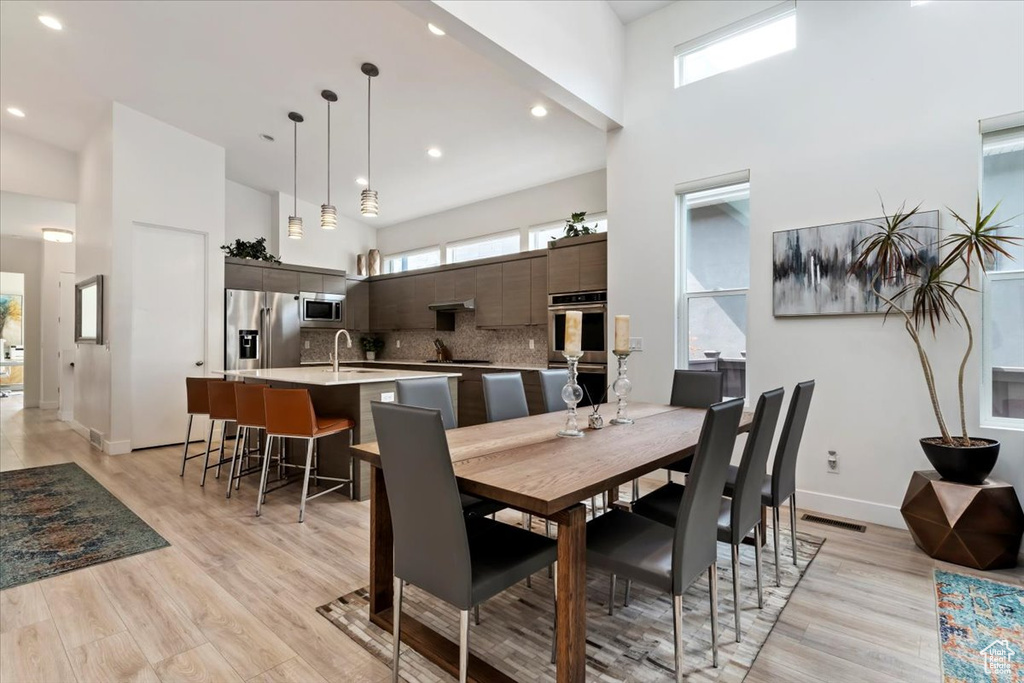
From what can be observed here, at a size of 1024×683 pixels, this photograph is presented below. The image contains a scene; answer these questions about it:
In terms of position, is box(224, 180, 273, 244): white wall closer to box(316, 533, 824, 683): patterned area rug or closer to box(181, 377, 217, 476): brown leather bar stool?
box(181, 377, 217, 476): brown leather bar stool

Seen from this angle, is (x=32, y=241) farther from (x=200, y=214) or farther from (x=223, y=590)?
(x=223, y=590)

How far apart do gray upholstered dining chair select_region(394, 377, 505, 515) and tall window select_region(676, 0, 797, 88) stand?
10.6ft

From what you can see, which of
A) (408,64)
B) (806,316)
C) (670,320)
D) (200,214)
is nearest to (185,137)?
(200,214)

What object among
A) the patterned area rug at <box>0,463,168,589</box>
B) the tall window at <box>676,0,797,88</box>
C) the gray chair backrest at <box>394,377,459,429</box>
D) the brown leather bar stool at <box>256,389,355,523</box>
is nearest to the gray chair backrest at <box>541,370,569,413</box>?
the gray chair backrest at <box>394,377,459,429</box>

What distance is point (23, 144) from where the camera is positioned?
5723 millimetres

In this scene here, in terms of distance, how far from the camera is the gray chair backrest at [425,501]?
Answer: 134 cm

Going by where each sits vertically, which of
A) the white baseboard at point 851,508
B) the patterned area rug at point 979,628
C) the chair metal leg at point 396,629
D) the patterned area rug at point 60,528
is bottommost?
the patterned area rug at point 979,628

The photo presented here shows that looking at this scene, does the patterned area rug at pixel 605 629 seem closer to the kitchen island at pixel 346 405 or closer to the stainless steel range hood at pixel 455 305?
the kitchen island at pixel 346 405

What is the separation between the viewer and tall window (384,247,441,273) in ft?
23.5

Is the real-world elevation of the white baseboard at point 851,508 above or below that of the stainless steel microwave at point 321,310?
below

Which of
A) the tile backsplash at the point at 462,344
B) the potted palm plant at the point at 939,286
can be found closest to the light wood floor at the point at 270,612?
the potted palm plant at the point at 939,286

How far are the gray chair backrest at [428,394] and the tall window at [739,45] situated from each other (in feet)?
10.6

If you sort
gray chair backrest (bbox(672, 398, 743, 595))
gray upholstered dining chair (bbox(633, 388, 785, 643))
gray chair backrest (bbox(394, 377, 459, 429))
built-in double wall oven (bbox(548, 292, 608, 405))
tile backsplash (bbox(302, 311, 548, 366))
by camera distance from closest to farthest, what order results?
gray chair backrest (bbox(672, 398, 743, 595))
gray upholstered dining chair (bbox(633, 388, 785, 643))
gray chair backrest (bbox(394, 377, 459, 429))
built-in double wall oven (bbox(548, 292, 608, 405))
tile backsplash (bbox(302, 311, 548, 366))

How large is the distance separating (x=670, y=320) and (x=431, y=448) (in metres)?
3.04
